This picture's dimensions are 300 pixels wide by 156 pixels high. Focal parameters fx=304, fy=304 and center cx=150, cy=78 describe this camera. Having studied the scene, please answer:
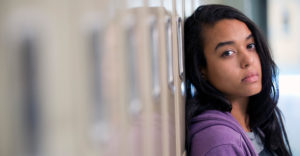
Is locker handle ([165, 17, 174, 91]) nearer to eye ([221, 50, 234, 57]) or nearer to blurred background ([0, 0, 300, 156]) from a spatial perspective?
blurred background ([0, 0, 300, 156])

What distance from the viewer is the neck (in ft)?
3.42

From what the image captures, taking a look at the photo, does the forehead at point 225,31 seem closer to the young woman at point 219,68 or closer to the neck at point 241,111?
the young woman at point 219,68

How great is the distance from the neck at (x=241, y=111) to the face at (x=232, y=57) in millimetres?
120

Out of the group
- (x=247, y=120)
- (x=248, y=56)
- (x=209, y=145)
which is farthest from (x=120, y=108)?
(x=247, y=120)

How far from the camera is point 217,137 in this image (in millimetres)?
787

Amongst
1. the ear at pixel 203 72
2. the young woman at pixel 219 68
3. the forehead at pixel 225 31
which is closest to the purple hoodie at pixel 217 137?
the young woman at pixel 219 68

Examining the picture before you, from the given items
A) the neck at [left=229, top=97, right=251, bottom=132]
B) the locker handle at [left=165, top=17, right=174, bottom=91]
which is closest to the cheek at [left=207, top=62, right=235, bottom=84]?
the neck at [left=229, top=97, right=251, bottom=132]

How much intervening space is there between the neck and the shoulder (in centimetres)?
22

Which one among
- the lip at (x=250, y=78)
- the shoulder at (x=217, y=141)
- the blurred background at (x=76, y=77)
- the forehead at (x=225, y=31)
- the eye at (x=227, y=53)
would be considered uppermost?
the blurred background at (x=76, y=77)

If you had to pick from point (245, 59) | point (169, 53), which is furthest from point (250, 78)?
point (169, 53)

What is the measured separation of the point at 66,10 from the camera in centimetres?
16

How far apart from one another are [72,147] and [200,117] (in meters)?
0.75

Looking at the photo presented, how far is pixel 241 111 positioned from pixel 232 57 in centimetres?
27

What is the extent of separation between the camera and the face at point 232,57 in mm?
877
